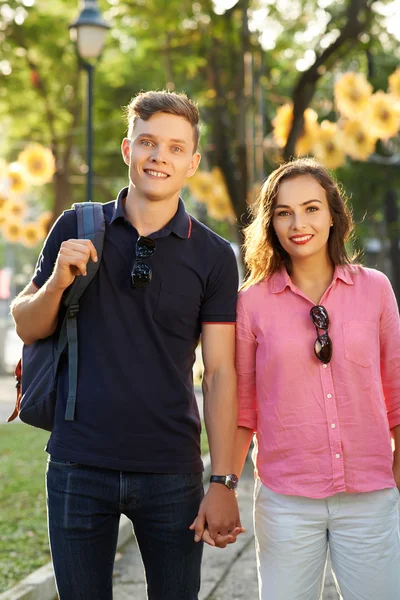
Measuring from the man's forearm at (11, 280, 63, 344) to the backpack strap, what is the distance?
2.0 inches

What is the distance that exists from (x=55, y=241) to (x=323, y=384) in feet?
3.42

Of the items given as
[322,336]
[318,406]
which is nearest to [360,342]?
[322,336]

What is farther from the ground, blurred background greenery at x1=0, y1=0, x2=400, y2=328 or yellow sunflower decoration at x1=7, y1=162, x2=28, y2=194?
blurred background greenery at x1=0, y1=0, x2=400, y2=328

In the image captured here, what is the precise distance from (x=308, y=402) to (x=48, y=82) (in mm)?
18796

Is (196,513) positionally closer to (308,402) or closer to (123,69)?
(308,402)

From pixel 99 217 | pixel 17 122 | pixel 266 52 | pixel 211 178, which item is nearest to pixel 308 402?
pixel 99 217

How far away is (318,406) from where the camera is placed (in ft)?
11.0

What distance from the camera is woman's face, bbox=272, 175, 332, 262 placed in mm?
3512

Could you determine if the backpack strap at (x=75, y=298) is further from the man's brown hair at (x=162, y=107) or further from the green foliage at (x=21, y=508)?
the green foliage at (x=21, y=508)

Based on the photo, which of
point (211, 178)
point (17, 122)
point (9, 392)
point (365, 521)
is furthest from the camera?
point (17, 122)

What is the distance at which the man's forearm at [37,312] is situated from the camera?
3.23 meters

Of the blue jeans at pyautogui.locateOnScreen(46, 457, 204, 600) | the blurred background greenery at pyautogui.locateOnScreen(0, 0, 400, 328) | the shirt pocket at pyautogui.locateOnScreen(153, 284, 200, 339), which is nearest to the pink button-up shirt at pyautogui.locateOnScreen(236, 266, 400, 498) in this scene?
the shirt pocket at pyautogui.locateOnScreen(153, 284, 200, 339)

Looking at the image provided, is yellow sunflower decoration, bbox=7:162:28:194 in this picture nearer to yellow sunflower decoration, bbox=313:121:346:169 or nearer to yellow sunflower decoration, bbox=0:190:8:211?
yellow sunflower decoration, bbox=0:190:8:211

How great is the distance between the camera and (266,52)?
43.3 ft
